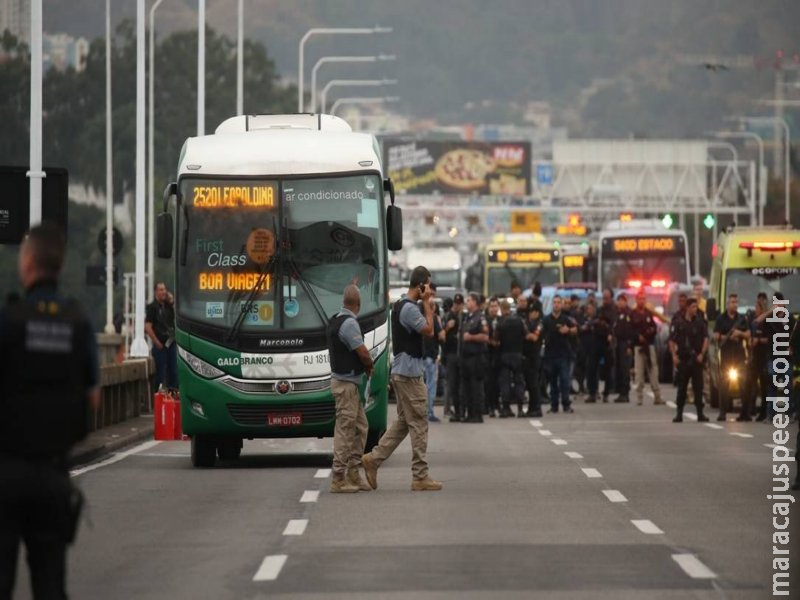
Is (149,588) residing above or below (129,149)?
below

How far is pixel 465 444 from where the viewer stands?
91.0ft

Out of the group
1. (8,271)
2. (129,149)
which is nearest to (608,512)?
(8,271)

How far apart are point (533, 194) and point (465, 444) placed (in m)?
114

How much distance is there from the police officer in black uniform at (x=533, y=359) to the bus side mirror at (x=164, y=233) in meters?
13.2

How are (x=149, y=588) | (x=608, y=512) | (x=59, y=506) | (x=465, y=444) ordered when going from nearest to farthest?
(x=59, y=506) < (x=149, y=588) < (x=608, y=512) < (x=465, y=444)

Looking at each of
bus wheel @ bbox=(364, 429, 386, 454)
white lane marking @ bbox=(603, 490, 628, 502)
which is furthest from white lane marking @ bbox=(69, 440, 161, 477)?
white lane marking @ bbox=(603, 490, 628, 502)

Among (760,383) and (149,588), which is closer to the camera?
(149,588)

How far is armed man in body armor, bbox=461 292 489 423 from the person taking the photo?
3322 centimetres

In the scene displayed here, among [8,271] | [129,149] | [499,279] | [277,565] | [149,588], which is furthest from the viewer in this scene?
[129,149]

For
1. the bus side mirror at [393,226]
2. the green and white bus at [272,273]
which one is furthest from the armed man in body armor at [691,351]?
the bus side mirror at [393,226]

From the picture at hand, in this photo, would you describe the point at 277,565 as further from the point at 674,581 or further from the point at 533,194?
the point at 533,194

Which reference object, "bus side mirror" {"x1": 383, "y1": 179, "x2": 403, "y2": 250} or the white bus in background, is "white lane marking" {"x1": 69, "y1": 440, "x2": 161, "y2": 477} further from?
the white bus in background

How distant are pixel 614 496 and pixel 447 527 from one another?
9.96 feet

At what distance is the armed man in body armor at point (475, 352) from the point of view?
33219 millimetres
